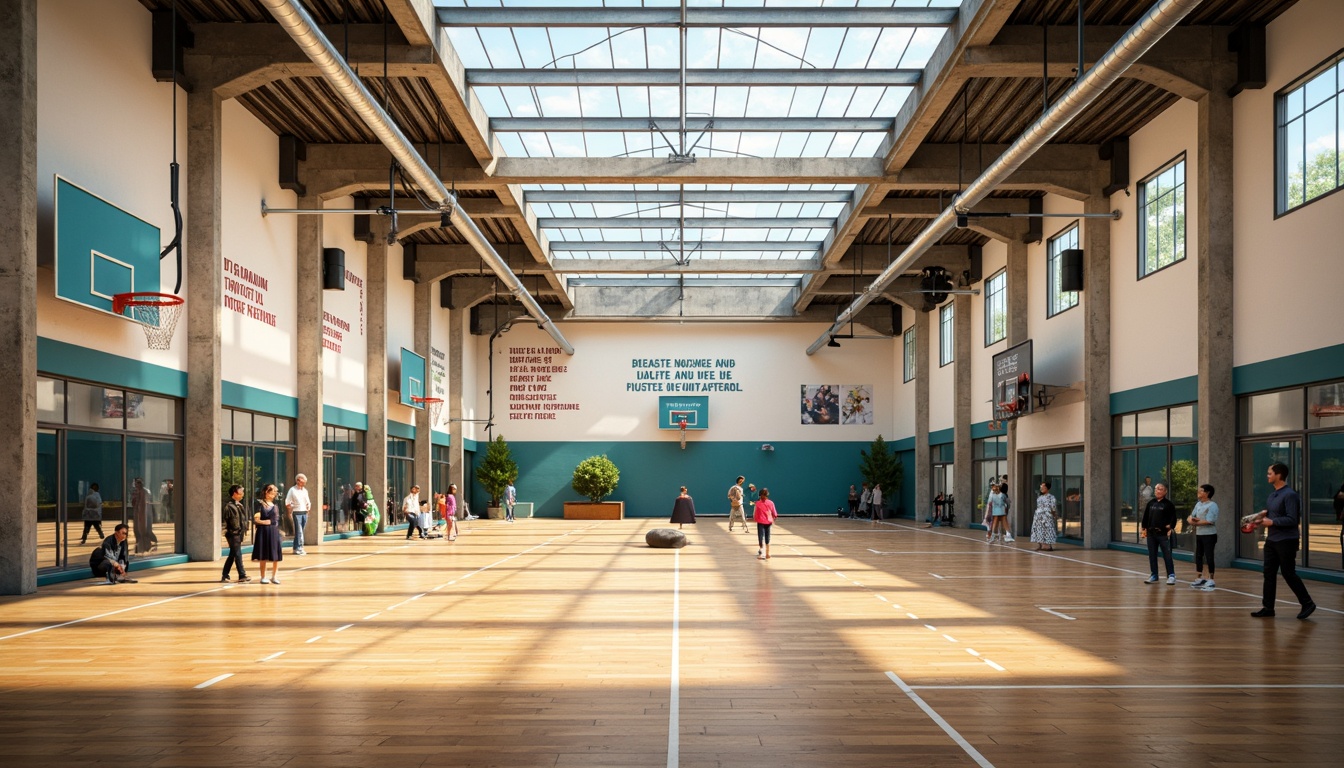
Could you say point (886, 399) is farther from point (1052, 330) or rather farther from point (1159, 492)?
point (1159, 492)

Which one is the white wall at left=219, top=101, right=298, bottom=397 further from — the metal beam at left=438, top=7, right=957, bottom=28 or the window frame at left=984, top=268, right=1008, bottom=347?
the window frame at left=984, top=268, right=1008, bottom=347

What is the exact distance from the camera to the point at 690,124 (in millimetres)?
21250

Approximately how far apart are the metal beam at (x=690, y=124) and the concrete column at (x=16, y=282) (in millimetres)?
9569

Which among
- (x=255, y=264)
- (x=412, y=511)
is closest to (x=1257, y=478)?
(x=255, y=264)

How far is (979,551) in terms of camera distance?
21922mm

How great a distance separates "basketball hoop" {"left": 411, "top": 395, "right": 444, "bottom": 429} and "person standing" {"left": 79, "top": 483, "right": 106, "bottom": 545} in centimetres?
1430

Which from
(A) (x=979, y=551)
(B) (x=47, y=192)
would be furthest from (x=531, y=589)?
(A) (x=979, y=551)

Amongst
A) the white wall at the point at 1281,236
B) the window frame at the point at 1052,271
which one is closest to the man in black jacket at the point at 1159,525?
the white wall at the point at 1281,236

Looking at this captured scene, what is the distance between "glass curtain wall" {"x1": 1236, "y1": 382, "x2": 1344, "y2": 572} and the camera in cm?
1470

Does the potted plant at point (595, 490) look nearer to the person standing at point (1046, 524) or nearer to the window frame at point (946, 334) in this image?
the window frame at point (946, 334)

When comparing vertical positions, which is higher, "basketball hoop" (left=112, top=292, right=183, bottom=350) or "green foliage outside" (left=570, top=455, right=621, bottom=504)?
"basketball hoop" (left=112, top=292, right=183, bottom=350)

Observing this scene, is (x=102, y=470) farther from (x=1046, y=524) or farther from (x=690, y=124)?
(x=1046, y=524)

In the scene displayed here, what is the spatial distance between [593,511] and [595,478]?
1.47m

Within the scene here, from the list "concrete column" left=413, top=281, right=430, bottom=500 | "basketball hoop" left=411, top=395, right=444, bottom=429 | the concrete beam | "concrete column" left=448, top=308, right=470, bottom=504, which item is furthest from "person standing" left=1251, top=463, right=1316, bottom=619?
"concrete column" left=448, top=308, right=470, bottom=504
